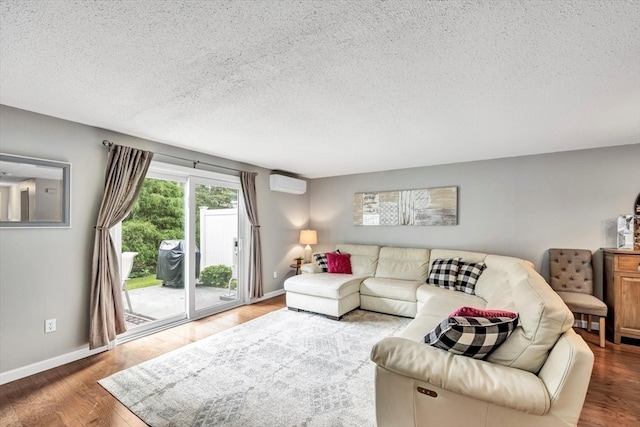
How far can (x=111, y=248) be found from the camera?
9.71 ft

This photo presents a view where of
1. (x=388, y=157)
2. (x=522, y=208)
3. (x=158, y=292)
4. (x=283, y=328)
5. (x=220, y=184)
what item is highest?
(x=388, y=157)

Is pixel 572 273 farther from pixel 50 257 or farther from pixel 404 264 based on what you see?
pixel 50 257

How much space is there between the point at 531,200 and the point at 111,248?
17.7 feet

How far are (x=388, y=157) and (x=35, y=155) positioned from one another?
4011 millimetres

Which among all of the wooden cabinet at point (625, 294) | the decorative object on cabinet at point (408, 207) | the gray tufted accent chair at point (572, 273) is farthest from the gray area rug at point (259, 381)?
the wooden cabinet at point (625, 294)

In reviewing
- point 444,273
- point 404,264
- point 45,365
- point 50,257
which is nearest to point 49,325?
point 45,365

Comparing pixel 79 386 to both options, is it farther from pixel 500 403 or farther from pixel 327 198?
pixel 327 198

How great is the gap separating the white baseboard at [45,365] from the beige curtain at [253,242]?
2069 mm

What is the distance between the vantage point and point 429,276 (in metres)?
4.07

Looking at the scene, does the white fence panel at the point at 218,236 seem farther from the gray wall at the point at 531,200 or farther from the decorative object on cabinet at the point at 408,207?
the gray wall at the point at 531,200

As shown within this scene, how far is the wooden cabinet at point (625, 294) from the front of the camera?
3016mm

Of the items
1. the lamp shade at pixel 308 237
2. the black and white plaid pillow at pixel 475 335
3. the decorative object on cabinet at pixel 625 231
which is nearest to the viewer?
the black and white plaid pillow at pixel 475 335

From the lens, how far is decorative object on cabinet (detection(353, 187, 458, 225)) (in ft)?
14.8

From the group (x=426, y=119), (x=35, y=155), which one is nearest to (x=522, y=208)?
(x=426, y=119)
